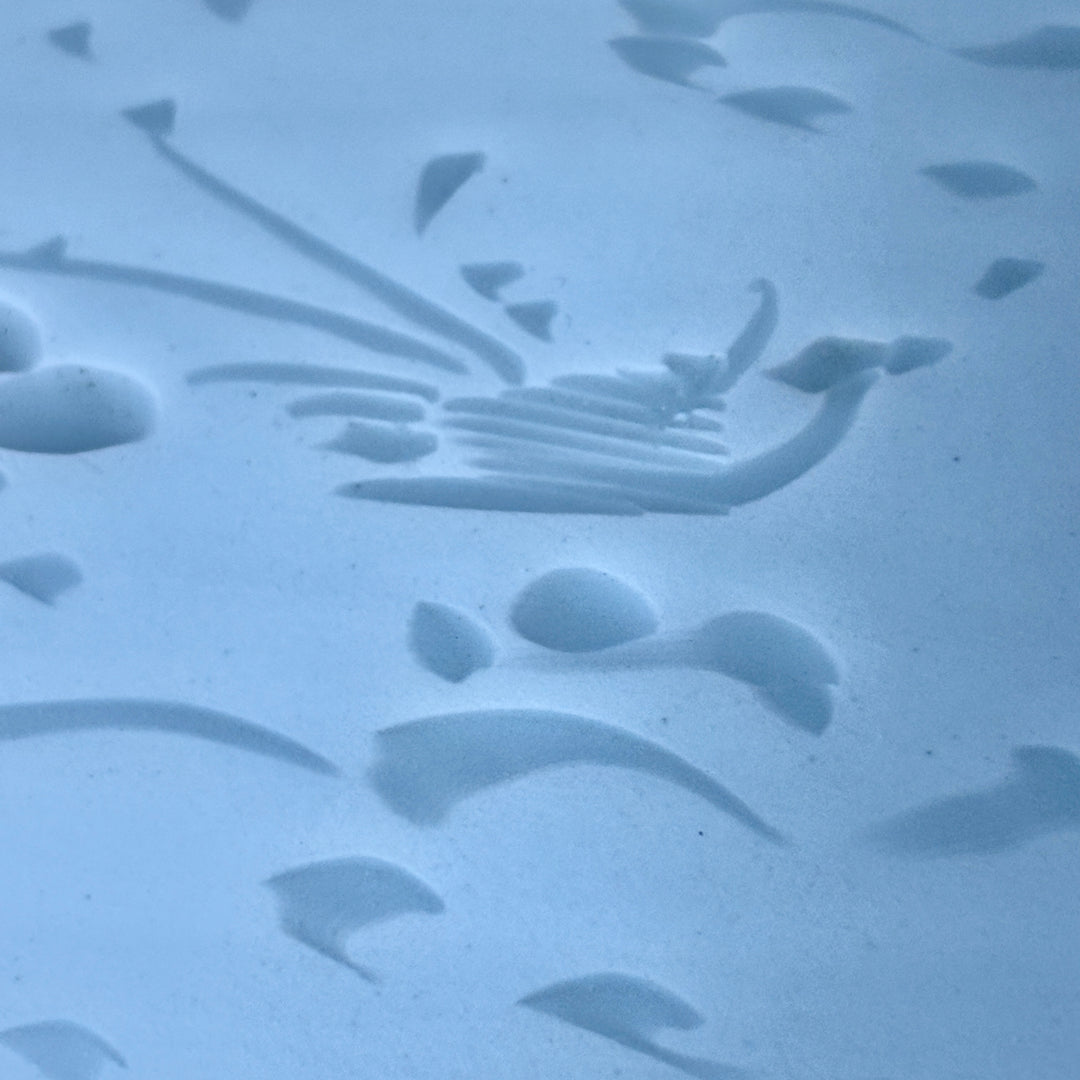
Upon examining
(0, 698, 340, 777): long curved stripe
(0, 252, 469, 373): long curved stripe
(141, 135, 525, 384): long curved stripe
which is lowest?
(0, 698, 340, 777): long curved stripe

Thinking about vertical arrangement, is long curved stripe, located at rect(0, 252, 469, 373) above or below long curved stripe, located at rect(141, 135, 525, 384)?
below

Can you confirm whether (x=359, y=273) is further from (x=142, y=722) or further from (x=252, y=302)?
(x=142, y=722)

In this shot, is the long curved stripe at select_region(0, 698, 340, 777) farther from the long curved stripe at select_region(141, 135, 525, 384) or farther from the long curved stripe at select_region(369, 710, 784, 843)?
the long curved stripe at select_region(141, 135, 525, 384)

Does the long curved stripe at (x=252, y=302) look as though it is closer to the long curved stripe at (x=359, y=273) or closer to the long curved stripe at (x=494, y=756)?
the long curved stripe at (x=359, y=273)

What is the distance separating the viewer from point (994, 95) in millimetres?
458

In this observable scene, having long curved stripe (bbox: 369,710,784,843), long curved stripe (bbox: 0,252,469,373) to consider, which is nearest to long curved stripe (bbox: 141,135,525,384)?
long curved stripe (bbox: 0,252,469,373)

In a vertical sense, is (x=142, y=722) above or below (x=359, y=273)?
below

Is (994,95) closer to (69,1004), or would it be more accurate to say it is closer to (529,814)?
(529,814)

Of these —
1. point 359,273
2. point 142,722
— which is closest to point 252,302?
point 359,273

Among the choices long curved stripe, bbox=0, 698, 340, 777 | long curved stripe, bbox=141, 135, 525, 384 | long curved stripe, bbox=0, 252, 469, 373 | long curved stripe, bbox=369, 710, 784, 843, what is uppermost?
long curved stripe, bbox=141, 135, 525, 384

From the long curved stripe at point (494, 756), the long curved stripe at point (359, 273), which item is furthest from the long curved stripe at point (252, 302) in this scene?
the long curved stripe at point (494, 756)

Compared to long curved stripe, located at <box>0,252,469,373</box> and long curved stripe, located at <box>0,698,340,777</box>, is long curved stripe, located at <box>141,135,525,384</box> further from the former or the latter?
long curved stripe, located at <box>0,698,340,777</box>

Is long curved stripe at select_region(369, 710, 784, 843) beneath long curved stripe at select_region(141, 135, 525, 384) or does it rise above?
beneath

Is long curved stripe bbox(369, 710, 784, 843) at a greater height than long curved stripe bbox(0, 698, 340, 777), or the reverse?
long curved stripe bbox(369, 710, 784, 843)
